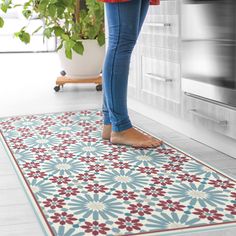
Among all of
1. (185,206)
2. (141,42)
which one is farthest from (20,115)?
(185,206)

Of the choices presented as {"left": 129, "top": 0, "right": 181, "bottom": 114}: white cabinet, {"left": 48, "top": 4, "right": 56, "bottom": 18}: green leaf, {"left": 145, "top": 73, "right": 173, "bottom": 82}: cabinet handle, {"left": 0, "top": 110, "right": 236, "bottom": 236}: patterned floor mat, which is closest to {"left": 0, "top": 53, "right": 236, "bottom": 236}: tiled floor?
{"left": 0, "top": 110, "right": 236, "bottom": 236}: patterned floor mat

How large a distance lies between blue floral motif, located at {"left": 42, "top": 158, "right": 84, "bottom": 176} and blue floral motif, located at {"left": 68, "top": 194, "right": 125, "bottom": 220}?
0.28 metres

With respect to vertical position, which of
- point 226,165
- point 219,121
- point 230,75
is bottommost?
point 226,165

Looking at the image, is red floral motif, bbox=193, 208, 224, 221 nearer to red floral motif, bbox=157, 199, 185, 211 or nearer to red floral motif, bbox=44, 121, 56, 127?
red floral motif, bbox=157, 199, 185, 211

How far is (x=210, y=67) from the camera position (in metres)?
2.14

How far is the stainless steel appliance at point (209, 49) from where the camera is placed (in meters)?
1.99

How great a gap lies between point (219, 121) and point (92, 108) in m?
1.24

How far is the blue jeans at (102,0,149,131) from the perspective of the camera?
7.00 ft

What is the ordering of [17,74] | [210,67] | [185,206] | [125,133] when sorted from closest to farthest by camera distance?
[185,206] → [210,67] → [125,133] → [17,74]

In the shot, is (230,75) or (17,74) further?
(17,74)

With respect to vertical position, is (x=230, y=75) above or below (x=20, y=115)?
above

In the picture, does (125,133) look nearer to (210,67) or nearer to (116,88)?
(116,88)

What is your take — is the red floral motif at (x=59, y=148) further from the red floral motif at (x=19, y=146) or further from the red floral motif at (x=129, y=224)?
the red floral motif at (x=129, y=224)

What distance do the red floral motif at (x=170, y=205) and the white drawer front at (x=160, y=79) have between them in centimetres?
88
